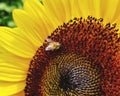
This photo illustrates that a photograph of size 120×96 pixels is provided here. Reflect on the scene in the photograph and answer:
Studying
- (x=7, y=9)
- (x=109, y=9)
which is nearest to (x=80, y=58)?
(x=109, y=9)

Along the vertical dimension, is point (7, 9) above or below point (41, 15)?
above

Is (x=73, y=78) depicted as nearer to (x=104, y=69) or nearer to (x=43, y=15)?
(x=104, y=69)

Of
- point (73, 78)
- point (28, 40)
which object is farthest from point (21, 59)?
point (73, 78)

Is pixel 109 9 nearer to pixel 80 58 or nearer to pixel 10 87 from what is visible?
pixel 80 58

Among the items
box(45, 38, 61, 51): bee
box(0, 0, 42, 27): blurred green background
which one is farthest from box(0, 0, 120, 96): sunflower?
box(0, 0, 42, 27): blurred green background

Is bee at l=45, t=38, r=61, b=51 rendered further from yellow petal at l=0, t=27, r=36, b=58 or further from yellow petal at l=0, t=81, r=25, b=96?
yellow petal at l=0, t=81, r=25, b=96

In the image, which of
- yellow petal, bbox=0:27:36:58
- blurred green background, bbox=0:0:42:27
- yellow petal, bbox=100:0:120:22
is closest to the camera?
yellow petal, bbox=100:0:120:22
